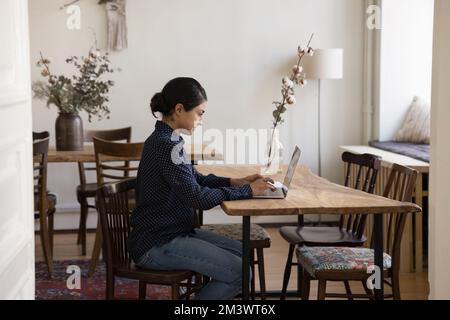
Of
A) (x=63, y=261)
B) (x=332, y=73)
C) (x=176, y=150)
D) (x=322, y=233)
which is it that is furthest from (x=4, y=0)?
(x=332, y=73)

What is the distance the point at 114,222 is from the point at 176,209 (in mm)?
271

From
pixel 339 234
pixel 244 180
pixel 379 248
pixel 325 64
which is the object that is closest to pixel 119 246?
pixel 244 180

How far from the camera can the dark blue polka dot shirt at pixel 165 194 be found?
3021mm

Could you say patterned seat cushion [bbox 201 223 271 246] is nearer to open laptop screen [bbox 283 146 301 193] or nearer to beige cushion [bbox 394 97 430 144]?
open laptop screen [bbox 283 146 301 193]

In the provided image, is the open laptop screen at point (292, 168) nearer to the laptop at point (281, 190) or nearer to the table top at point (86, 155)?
the laptop at point (281, 190)

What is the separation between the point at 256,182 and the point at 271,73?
10.5 ft

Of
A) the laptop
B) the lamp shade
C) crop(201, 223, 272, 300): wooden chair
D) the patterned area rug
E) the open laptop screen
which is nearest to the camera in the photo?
the laptop

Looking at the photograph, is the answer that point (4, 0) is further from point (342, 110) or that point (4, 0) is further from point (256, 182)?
point (342, 110)

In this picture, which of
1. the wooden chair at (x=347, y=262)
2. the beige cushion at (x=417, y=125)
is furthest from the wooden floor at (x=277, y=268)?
the beige cushion at (x=417, y=125)

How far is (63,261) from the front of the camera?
5168 mm

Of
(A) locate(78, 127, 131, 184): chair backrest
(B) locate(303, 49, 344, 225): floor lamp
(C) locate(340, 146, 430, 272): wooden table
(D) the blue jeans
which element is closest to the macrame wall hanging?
(A) locate(78, 127, 131, 184): chair backrest

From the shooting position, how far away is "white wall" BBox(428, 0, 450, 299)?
247 cm

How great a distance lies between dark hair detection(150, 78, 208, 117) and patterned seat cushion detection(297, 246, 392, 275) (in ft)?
2.77
